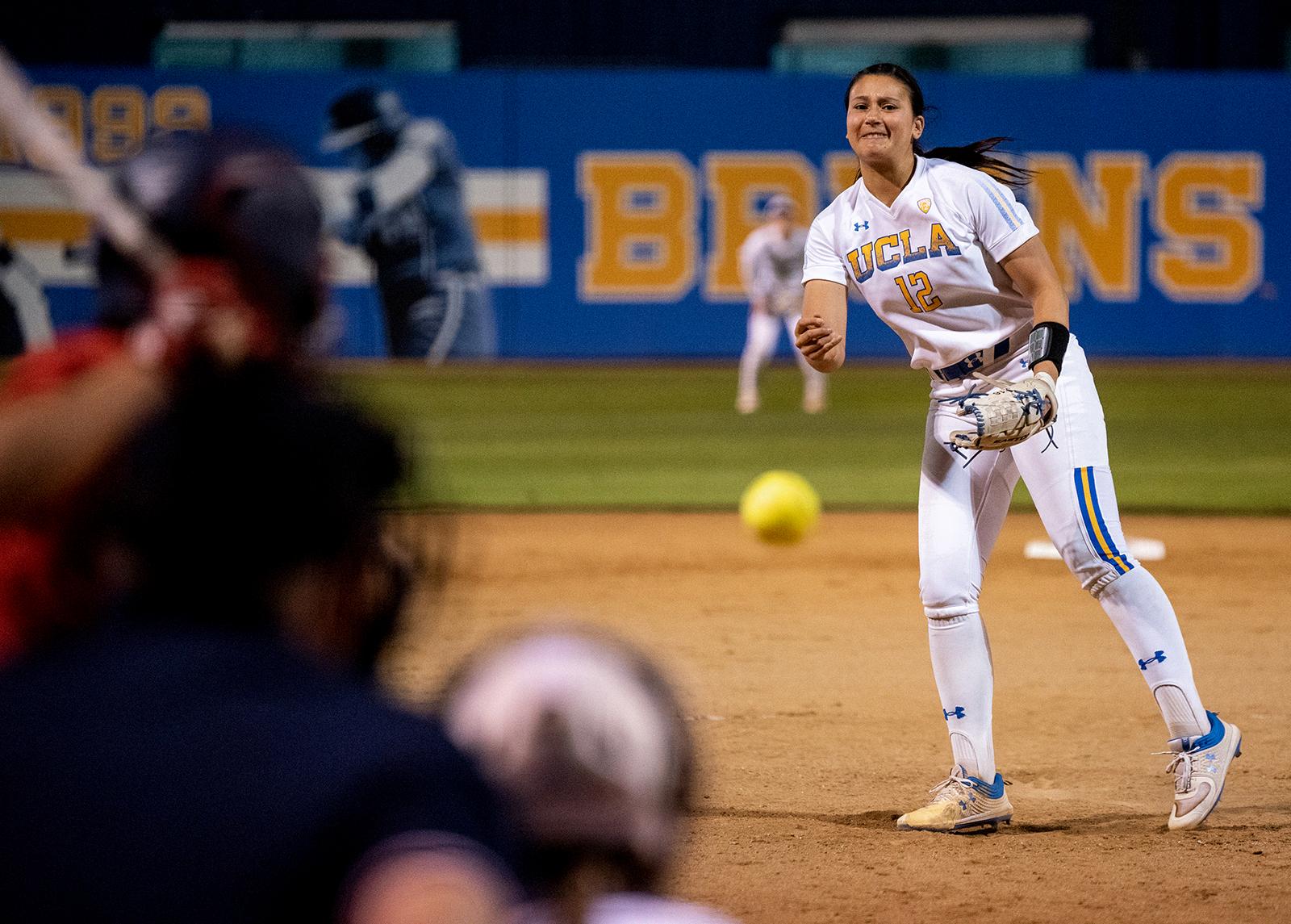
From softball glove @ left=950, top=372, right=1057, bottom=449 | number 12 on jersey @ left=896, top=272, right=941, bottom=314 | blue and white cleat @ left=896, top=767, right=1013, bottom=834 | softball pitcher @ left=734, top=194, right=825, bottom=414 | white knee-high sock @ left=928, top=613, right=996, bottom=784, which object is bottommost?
softball pitcher @ left=734, top=194, right=825, bottom=414

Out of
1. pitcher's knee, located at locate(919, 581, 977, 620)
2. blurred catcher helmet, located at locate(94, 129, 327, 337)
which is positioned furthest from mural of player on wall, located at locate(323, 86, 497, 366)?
blurred catcher helmet, located at locate(94, 129, 327, 337)

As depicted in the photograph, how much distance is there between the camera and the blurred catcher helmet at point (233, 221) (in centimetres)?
164

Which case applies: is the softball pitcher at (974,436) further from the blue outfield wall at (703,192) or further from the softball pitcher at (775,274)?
the blue outfield wall at (703,192)

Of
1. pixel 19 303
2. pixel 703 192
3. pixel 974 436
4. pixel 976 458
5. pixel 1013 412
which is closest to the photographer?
pixel 1013 412

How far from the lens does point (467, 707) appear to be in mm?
1326

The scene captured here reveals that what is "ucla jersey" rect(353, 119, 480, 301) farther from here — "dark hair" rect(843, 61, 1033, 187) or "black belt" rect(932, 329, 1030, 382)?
"black belt" rect(932, 329, 1030, 382)

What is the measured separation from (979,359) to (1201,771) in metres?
1.28

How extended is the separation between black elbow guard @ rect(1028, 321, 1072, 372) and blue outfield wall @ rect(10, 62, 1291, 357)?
1900 centimetres

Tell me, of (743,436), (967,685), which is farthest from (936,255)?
(743,436)

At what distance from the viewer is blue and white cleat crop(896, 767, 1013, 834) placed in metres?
4.49

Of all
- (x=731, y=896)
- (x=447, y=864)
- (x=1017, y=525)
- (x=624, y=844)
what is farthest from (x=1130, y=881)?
(x=1017, y=525)

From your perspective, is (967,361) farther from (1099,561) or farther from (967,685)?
(967,685)

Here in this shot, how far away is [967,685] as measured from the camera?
4.47m

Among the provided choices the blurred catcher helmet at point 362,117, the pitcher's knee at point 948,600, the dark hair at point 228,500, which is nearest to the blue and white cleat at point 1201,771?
the pitcher's knee at point 948,600
